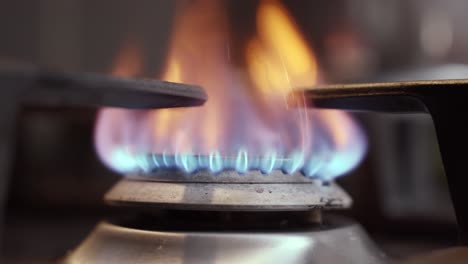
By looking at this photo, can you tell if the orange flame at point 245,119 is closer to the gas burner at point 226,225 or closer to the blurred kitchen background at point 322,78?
the gas burner at point 226,225

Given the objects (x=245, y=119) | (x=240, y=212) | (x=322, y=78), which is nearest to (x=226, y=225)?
(x=240, y=212)

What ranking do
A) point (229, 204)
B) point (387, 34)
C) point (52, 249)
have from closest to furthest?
1. point (229, 204)
2. point (52, 249)
3. point (387, 34)

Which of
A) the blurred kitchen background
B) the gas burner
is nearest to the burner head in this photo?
the gas burner

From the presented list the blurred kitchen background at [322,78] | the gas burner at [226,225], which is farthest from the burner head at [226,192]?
the blurred kitchen background at [322,78]

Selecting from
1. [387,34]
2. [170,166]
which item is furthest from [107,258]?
[387,34]

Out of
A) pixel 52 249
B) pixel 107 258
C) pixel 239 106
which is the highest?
pixel 239 106

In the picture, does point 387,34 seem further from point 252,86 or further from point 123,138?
point 123,138

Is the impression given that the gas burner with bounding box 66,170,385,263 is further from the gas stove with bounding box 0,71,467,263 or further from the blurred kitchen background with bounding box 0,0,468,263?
the blurred kitchen background with bounding box 0,0,468,263
